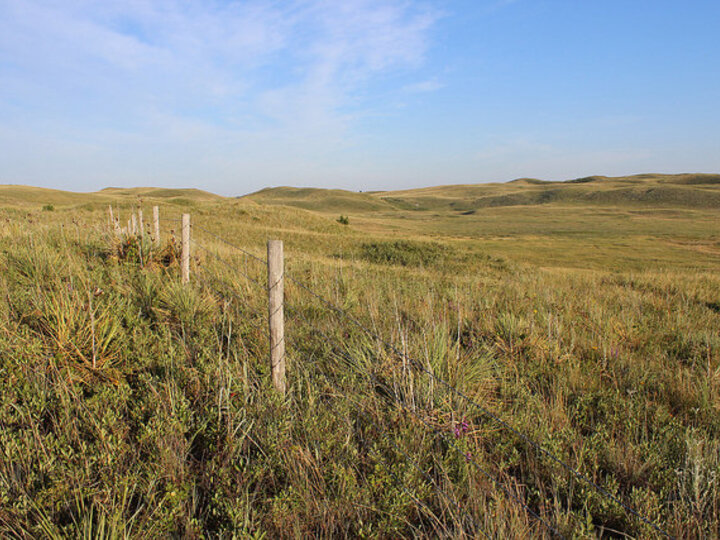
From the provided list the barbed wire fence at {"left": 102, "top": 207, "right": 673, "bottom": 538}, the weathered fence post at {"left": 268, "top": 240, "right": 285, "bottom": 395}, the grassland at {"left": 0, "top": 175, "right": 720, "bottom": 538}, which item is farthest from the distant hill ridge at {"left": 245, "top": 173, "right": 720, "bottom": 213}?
the weathered fence post at {"left": 268, "top": 240, "right": 285, "bottom": 395}

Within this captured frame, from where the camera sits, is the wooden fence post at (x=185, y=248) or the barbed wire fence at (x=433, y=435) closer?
the barbed wire fence at (x=433, y=435)

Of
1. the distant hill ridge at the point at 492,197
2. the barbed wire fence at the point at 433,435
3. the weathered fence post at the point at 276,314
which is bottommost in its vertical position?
the barbed wire fence at the point at 433,435

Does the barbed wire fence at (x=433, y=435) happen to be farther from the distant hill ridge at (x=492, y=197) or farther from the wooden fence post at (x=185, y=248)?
the distant hill ridge at (x=492, y=197)

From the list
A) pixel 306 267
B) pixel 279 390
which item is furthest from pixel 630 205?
pixel 279 390

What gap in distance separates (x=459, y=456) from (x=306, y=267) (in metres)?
8.10

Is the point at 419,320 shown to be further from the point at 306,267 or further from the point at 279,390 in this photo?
the point at 306,267

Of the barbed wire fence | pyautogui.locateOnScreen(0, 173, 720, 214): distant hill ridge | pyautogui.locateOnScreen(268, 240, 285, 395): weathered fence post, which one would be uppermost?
pyautogui.locateOnScreen(0, 173, 720, 214): distant hill ridge

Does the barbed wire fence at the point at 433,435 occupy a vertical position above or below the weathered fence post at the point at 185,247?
below

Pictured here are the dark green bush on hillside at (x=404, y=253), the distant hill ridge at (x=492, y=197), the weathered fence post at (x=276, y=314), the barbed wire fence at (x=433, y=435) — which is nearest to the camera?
the barbed wire fence at (x=433, y=435)

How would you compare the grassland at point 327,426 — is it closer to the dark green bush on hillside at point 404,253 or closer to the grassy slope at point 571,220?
the dark green bush on hillside at point 404,253

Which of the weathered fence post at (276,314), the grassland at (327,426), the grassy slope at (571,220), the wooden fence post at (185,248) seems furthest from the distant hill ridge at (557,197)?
the weathered fence post at (276,314)

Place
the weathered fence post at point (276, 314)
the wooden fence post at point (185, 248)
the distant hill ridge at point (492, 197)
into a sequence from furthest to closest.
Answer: the distant hill ridge at point (492, 197) → the wooden fence post at point (185, 248) → the weathered fence post at point (276, 314)

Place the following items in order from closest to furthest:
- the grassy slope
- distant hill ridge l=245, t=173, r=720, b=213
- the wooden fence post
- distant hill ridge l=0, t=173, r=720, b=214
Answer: the wooden fence post
the grassy slope
distant hill ridge l=0, t=173, r=720, b=214
distant hill ridge l=245, t=173, r=720, b=213

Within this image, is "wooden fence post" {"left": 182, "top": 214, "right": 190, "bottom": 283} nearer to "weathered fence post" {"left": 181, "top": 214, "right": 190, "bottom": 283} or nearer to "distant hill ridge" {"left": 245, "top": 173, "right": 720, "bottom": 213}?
"weathered fence post" {"left": 181, "top": 214, "right": 190, "bottom": 283}
